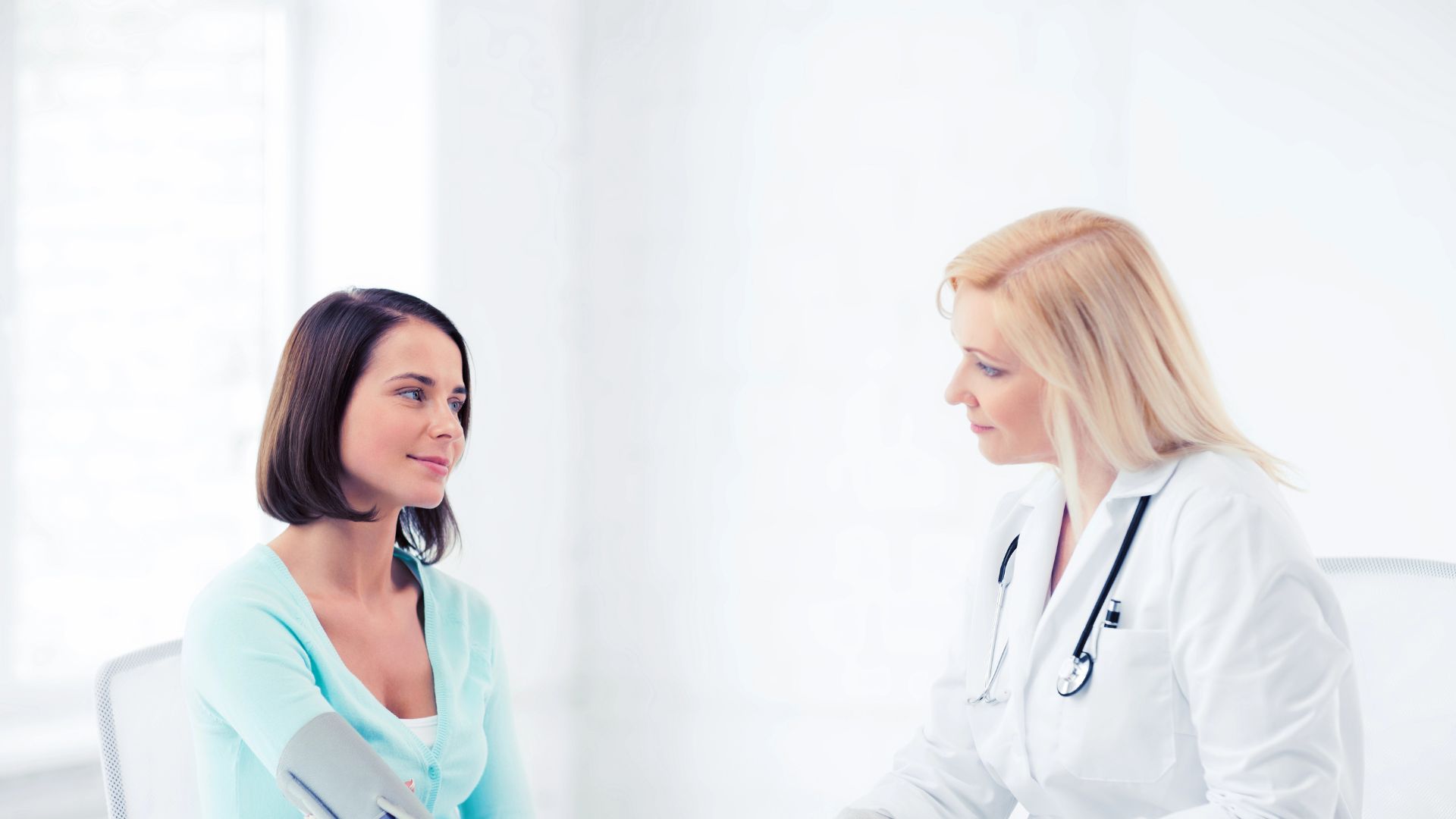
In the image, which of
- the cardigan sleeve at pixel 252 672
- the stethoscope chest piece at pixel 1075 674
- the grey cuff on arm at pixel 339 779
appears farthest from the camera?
the stethoscope chest piece at pixel 1075 674

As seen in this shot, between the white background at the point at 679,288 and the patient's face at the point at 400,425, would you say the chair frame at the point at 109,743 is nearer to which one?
the patient's face at the point at 400,425

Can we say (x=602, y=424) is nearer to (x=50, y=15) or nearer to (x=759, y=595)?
(x=759, y=595)

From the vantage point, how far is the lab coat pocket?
1.09 metres

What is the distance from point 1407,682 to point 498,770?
1027mm

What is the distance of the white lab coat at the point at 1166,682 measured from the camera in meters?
1.00

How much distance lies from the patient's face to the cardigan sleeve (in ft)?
0.55

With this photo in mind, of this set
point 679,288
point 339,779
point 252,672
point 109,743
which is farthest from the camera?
point 679,288

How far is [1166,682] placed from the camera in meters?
1.08

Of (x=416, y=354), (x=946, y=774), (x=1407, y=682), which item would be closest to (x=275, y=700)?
(x=416, y=354)

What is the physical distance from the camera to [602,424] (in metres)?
2.66

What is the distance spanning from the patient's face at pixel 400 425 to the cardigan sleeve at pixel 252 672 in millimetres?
168

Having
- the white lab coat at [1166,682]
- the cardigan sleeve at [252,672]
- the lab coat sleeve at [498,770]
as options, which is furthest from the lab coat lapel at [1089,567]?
the cardigan sleeve at [252,672]

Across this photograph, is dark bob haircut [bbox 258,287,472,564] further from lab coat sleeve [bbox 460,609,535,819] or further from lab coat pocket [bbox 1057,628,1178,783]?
lab coat pocket [bbox 1057,628,1178,783]

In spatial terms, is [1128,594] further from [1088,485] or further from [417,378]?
[417,378]
